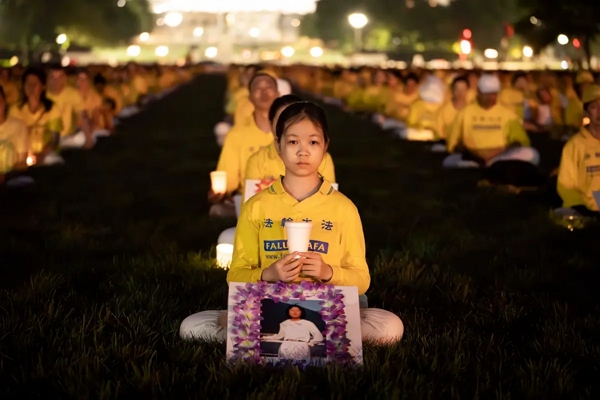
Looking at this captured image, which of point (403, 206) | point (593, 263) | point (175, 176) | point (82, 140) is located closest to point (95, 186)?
point (175, 176)

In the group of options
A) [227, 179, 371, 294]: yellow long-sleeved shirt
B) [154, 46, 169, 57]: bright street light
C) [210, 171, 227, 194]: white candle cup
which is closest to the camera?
[227, 179, 371, 294]: yellow long-sleeved shirt

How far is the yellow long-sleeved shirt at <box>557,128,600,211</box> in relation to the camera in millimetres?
9617

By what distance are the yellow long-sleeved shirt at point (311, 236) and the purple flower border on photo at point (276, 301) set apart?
0.15 metres

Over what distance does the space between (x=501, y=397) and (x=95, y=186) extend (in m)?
9.53

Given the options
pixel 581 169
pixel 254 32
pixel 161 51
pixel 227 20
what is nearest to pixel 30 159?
pixel 581 169

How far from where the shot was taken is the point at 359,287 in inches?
203

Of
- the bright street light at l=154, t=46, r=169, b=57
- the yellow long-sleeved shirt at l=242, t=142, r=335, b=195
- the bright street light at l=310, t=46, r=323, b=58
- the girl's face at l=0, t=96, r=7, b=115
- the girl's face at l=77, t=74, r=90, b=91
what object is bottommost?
the yellow long-sleeved shirt at l=242, t=142, r=335, b=195

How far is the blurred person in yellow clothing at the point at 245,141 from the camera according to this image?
8.71 metres

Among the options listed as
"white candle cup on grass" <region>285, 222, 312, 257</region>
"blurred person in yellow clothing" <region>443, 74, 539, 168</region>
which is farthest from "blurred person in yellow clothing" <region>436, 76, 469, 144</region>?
"white candle cup on grass" <region>285, 222, 312, 257</region>

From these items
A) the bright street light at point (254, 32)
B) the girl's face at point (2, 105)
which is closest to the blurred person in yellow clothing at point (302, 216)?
the girl's face at point (2, 105)

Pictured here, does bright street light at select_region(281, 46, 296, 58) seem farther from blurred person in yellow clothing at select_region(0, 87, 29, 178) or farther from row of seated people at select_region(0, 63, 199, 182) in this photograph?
blurred person in yellow clothing at select_region(0, 87, 29, 178)

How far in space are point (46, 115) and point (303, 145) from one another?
1188cm

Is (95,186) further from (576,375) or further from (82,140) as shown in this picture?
(576,375)

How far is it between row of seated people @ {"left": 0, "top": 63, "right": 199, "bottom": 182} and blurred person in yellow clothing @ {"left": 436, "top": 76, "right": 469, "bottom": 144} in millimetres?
7123
